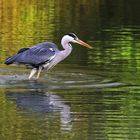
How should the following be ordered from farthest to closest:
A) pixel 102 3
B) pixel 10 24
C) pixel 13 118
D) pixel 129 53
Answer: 1. pixel 102 3
2. pixel 10 24
3. pixel 129 53
4. pixel 13 118

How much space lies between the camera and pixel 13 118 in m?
12.0

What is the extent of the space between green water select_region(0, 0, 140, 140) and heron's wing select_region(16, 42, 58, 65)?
40 centimetres

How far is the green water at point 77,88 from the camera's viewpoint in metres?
11.2

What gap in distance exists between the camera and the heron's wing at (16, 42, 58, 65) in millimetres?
16500

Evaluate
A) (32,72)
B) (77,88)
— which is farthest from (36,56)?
(77,88)

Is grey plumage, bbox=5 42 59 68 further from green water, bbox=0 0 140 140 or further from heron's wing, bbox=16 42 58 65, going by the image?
green water, bbox=0 0 140 140

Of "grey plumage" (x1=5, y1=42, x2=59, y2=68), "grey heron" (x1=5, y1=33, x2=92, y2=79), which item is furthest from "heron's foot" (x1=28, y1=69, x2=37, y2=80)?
"grey plumage" (x1=5, y1=42, x2=59, y2=68)

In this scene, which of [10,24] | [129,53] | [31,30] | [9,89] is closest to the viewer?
[9,89]

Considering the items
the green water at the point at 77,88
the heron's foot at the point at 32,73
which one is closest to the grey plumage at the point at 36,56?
the heron's foot at the point at 32,73

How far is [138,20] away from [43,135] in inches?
894

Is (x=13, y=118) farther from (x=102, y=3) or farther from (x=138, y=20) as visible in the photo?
(x=102, y=3)

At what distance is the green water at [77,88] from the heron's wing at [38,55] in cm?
40

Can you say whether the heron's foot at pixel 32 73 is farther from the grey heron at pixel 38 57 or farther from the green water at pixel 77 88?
the green water at pixel 77 88

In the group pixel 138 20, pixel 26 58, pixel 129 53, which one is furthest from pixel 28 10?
pixel 26 58
